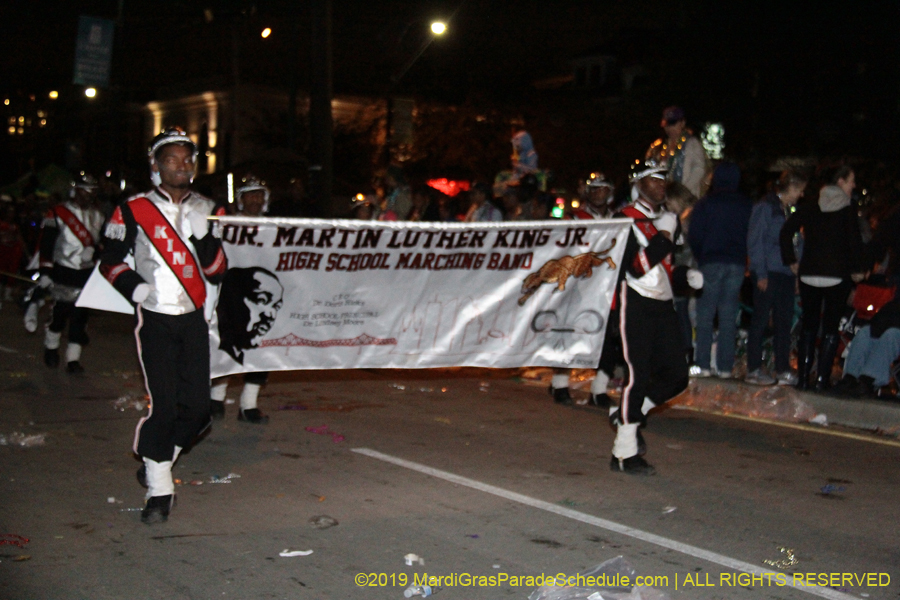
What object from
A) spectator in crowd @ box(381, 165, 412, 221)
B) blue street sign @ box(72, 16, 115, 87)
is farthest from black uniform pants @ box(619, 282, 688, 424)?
blue street sign @ box(72, 16, 115, 87)

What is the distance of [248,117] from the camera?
54.3 meters

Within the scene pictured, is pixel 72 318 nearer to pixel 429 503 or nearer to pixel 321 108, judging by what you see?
pixel 321 108

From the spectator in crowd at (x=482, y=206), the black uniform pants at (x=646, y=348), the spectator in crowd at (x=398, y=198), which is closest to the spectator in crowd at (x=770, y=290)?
the spectator in crowd at (x=482, y=206)

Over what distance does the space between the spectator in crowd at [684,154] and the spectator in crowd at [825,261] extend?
5.38ft

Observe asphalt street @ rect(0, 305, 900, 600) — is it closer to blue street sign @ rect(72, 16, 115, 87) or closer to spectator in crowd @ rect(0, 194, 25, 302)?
spectator in crowd @ rect(0, 194, 25, 302)

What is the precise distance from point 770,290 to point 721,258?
582 mm

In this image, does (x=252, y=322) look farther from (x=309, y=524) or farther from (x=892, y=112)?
(x=892, y=112)

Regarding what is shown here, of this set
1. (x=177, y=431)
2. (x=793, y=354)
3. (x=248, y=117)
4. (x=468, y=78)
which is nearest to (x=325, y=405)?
(x=177, y=431)

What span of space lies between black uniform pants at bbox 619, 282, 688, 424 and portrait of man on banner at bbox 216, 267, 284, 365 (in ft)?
8.43

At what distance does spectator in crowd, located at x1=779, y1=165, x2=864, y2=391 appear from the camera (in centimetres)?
941

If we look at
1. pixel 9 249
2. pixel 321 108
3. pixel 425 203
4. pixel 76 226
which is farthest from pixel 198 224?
pixel 9 249

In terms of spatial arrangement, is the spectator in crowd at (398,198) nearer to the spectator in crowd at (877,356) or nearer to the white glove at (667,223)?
the spectator in crowd at (877,356)

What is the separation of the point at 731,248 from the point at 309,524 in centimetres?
634

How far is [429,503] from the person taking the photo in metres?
5.98
